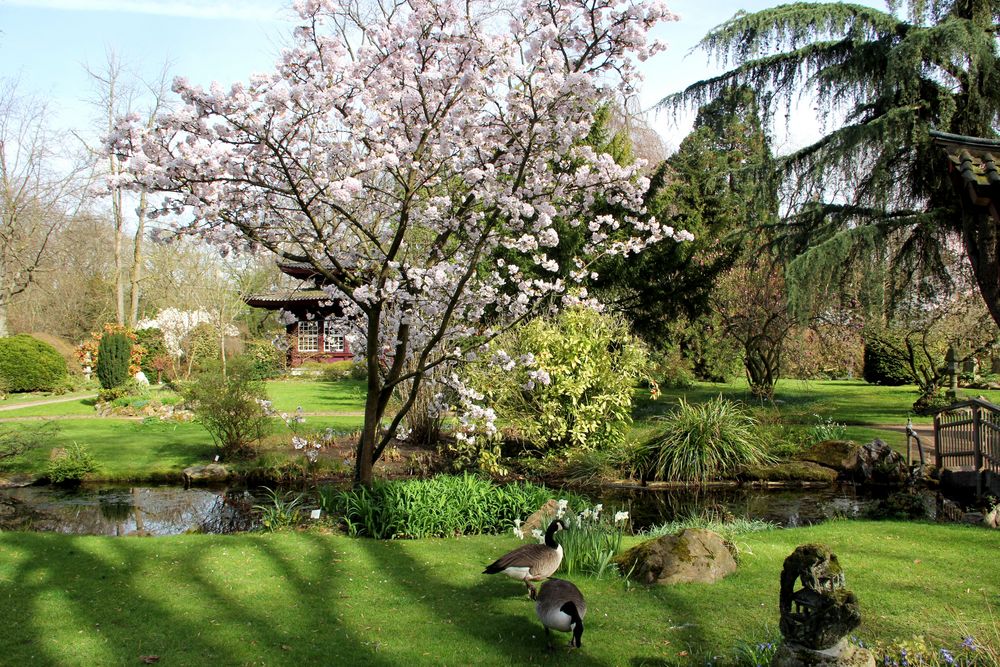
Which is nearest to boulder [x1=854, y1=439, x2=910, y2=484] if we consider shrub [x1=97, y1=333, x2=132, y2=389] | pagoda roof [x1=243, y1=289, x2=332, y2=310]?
shrub [x1=97, y1=333, x2=132, y2=389]

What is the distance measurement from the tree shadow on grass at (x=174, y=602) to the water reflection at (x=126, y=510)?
243 cm

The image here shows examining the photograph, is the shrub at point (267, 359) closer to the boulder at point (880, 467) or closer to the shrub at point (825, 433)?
the shrub at point (825, 433)

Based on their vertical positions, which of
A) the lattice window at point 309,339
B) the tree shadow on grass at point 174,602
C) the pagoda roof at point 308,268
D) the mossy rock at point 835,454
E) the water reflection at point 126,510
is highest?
the pagoda roof at point 308,268

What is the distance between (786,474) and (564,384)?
3965mm

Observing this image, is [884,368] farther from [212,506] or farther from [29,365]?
[29,365]

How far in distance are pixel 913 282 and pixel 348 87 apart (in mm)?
12548

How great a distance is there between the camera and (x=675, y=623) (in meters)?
4.62

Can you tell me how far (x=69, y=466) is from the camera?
11.5 metres

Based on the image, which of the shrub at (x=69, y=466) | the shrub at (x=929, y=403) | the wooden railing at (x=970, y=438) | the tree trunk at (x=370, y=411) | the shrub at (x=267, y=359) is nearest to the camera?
the tree trunk at (x=370, y=411)

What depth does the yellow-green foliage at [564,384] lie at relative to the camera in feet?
39.7

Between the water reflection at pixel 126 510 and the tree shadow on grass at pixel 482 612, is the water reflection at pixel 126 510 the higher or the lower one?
the lower one

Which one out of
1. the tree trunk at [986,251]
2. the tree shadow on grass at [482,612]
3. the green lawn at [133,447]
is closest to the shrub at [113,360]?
the green lawn at [133,447]

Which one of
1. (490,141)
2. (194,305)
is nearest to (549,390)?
(490,141)

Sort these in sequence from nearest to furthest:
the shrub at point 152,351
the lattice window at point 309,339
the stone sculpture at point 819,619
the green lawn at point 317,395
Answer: the stone sculpture at point 819,619 → the green lawn at point 317,395 → the shrub at point 152,351 → the lattice window at point 309,339
